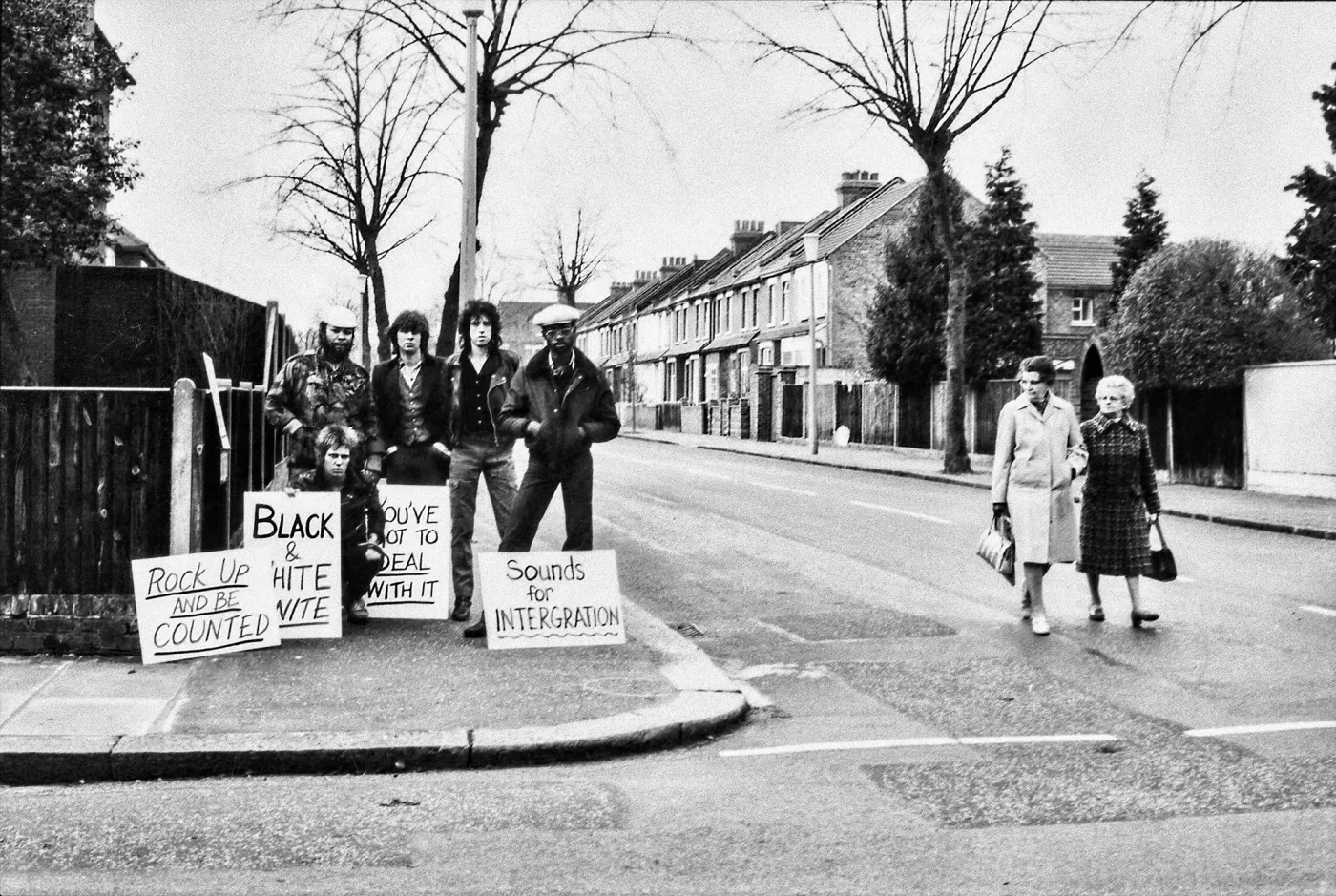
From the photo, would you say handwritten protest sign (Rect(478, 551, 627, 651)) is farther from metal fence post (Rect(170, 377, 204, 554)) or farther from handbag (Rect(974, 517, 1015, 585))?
handbag (Rect(974, 517, 1015, 585))

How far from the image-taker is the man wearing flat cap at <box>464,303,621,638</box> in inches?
328

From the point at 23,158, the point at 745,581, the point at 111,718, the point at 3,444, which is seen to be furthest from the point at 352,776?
the point at 23,158

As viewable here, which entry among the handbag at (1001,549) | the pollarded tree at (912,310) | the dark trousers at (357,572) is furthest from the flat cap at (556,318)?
the pollarded tree at (912,310)

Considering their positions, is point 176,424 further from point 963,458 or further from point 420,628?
point 963,458

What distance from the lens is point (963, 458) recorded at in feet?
93.5

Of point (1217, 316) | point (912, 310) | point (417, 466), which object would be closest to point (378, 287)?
point (1217, 316)

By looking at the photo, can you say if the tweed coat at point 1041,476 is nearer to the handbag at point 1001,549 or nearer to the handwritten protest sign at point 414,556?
the handbag at point 1001,549

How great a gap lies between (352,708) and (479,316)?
3280 mm

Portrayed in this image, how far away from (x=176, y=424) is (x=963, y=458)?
73.0 ft

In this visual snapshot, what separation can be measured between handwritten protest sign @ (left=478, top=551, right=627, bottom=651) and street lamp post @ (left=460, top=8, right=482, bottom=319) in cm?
644

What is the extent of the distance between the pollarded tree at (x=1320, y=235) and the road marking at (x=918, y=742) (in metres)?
22.5

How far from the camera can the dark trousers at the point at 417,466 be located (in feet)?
30.0

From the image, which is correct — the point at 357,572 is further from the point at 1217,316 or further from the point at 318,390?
the point at 1217,316

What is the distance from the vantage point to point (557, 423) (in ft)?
27.5
